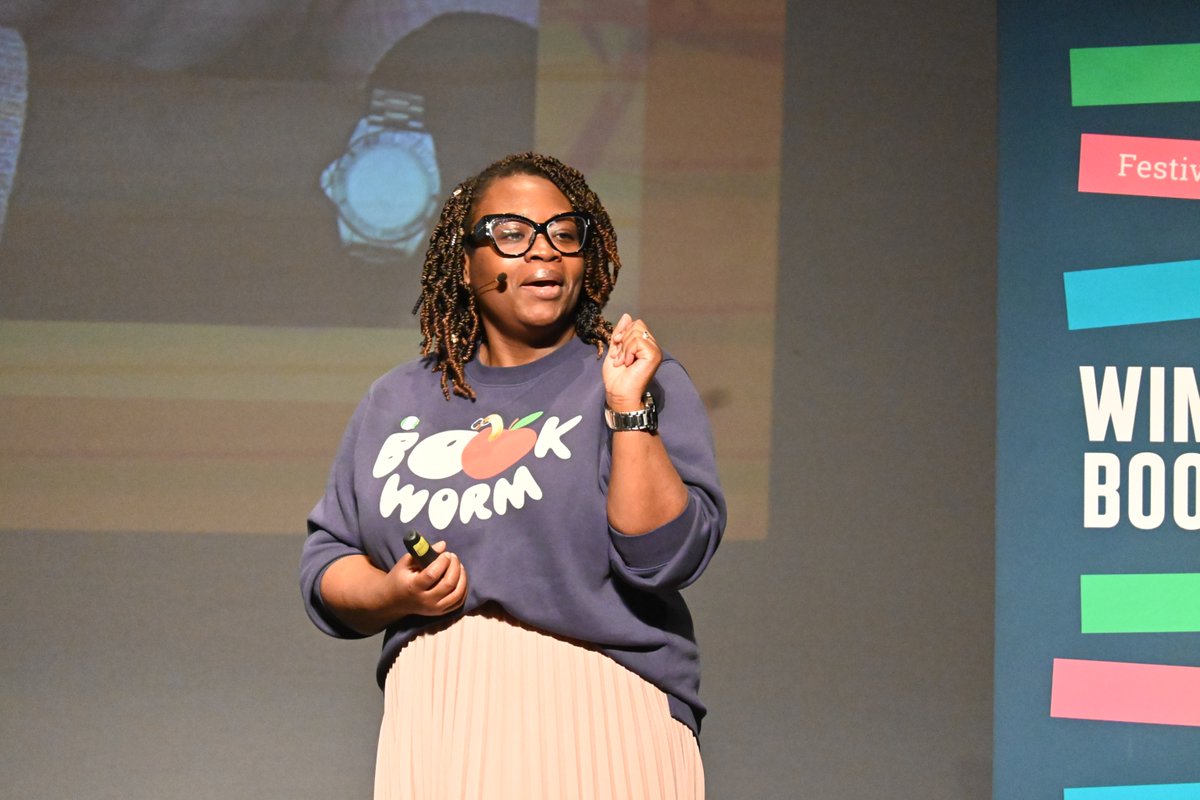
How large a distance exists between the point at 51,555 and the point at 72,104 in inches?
39.7

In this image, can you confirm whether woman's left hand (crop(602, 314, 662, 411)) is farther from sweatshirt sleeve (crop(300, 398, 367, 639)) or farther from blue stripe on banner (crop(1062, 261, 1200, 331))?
blue stripe on banner (crop(1062, 261, 1200, 331))

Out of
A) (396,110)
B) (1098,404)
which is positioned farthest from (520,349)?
(1098,404)

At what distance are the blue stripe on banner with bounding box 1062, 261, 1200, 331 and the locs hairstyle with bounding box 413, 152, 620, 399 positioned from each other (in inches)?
66.8

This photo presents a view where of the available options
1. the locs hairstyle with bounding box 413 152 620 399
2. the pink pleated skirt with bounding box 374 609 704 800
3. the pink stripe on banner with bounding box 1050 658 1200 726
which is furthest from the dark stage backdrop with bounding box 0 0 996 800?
the pink pleated skirt with bounding box 374 609 704 800

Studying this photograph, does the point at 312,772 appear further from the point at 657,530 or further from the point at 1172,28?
the point at 1172,28

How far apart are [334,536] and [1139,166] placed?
7.32ft

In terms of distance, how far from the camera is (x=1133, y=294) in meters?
2.94

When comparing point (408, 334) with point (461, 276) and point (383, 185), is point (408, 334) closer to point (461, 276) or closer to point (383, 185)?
point (383, 185)

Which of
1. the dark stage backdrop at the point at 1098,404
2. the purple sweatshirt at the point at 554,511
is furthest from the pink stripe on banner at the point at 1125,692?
the purple sweatshirt at the point at 554,511

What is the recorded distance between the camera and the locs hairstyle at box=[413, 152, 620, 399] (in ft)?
5.04

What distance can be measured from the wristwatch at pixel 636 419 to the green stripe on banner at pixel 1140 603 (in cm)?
195

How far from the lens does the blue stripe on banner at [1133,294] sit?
2.93m

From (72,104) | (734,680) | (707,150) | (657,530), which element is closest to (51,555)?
(72,104)

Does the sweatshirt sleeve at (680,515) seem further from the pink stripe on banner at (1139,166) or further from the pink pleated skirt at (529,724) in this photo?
the pink stripe on banner at (1139,166)
